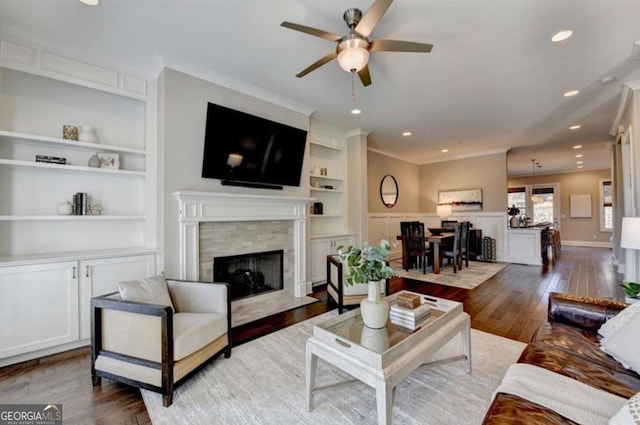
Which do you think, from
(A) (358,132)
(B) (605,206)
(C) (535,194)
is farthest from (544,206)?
(A) (358,132)

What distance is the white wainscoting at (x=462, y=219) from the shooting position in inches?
256

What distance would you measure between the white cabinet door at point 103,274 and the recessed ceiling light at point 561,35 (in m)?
4.46

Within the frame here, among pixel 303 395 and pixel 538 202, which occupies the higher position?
pixel 538 202

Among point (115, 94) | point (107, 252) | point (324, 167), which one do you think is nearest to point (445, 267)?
point (324, 167)

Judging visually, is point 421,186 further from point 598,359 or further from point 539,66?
point 598,359

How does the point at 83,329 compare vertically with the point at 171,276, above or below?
below

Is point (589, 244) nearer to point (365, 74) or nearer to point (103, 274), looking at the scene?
point (365, 74)

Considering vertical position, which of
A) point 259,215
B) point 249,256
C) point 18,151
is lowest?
point 249,256

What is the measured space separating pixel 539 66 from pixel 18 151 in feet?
17.9

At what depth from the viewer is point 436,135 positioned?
18.5ft

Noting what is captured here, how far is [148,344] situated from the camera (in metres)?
1.79

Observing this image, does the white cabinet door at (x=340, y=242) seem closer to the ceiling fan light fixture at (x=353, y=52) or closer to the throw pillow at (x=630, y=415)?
the ceiling fan light fixture at (x=353, y=52)
